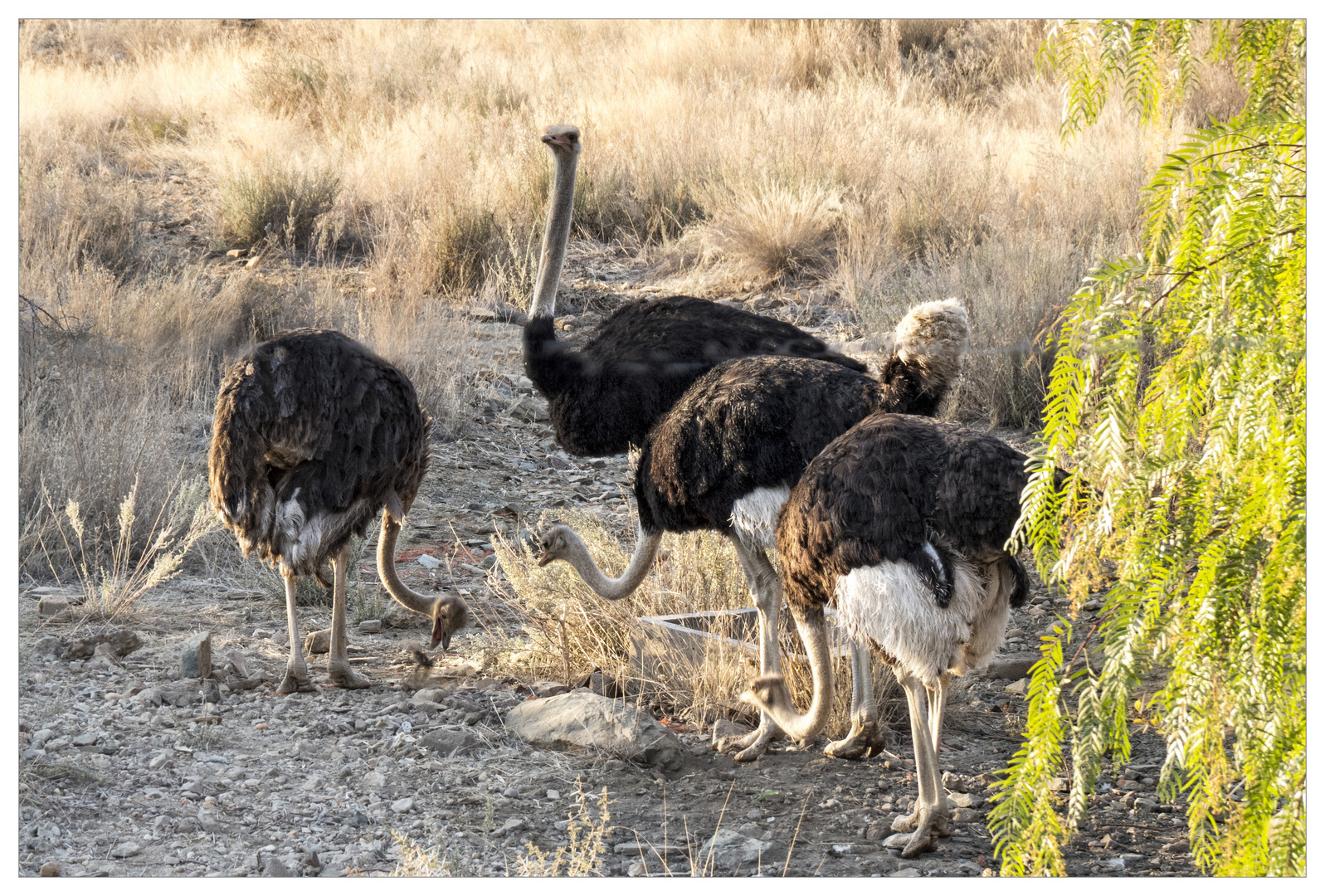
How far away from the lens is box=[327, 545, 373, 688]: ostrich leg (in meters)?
4.02

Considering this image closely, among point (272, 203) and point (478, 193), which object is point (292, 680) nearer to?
point (478, 193)

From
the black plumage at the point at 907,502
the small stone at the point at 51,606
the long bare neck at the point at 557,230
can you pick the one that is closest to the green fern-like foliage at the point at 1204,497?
the black plumage at the point at 907,502

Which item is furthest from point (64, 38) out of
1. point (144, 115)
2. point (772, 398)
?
point (772, 398)

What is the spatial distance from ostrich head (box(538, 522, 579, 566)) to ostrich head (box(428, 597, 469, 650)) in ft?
1.29

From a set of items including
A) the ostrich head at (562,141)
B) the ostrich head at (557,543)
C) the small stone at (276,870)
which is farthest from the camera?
the ostrich head at (562,141)

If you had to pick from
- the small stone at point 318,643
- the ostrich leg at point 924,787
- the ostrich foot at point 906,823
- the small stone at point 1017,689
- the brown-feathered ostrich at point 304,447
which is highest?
the brown-feathered ostrich at point 304,447

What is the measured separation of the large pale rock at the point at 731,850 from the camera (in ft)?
9.90

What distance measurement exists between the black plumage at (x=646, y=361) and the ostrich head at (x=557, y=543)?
1.85 ft

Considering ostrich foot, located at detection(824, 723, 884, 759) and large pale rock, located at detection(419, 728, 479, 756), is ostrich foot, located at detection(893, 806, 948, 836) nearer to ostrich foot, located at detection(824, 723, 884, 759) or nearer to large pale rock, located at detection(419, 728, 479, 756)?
ostrich foot, located at detection(824, 723, 884, 759)

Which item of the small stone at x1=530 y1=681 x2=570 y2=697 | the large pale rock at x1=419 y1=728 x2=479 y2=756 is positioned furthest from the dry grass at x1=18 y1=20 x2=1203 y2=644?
the large pale rock at x1=419 y1=728 x2=479 y2=756

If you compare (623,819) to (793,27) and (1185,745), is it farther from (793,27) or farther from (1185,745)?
(793,27)

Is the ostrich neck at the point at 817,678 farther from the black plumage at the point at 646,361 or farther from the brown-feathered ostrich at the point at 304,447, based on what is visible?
the brown-feathered ostrich at the point at 304,447

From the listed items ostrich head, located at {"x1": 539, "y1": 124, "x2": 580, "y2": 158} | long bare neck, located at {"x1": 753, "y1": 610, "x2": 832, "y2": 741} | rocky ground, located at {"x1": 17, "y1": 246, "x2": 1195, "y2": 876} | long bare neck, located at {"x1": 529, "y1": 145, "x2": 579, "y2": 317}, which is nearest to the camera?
rocky ground, located at {"x1": 17, "y1": 246, "x2": 1195, "y2": 876}

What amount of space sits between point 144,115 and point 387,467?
30.8ft
